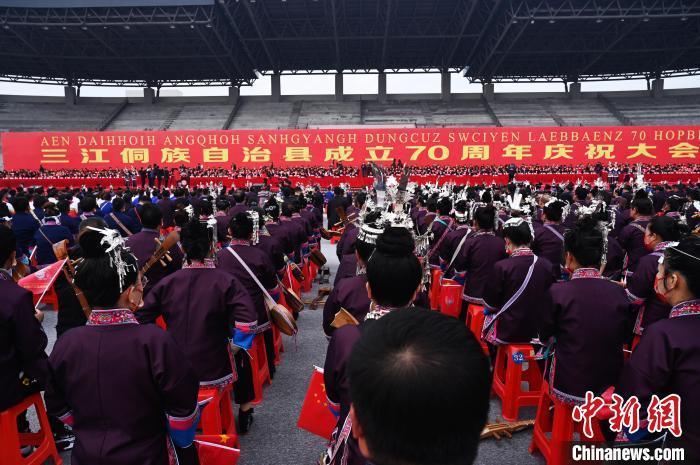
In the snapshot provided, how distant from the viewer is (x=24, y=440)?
2.50 metres

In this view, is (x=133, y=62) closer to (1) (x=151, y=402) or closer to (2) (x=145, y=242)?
(2) (x=145, y=242)

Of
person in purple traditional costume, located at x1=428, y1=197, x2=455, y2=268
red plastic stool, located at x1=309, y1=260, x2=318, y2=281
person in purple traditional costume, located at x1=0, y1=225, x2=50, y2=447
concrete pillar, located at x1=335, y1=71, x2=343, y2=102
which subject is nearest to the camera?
person in purple traditional costume, located at x1=0, y1=225, x2=50, y2=447

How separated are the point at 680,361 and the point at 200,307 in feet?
6.83

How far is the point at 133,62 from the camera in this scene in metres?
23.1

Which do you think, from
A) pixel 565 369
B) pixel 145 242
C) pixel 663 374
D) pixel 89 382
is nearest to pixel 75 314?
pixel 145 242

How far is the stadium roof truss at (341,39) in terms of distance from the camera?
57.2 ft

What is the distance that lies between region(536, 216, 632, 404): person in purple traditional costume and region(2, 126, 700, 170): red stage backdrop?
1732 cm

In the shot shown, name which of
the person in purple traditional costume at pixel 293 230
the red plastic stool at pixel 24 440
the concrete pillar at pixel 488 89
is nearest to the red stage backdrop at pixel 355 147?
the concrete pillar at pixel 488 89

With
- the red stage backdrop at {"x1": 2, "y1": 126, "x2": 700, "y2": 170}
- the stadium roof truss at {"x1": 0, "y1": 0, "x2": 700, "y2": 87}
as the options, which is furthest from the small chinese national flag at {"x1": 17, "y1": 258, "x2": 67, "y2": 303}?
the red stage backdrop at {"x1": 2, "y1": 126, "x2": 700, "y2": 170}

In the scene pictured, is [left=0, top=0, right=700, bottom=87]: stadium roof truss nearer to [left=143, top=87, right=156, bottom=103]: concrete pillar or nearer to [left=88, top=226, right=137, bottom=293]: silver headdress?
[left=143, top=87, right=156, bottom=103]: concrete pillar

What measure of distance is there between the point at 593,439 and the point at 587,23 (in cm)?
2119

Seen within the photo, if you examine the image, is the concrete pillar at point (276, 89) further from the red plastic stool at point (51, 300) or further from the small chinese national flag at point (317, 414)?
the small chinese national flag at point (317, 414)

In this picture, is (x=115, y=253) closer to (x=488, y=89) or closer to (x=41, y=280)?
(x=41, y=280)

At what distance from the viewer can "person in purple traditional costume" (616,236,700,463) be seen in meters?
1.53
